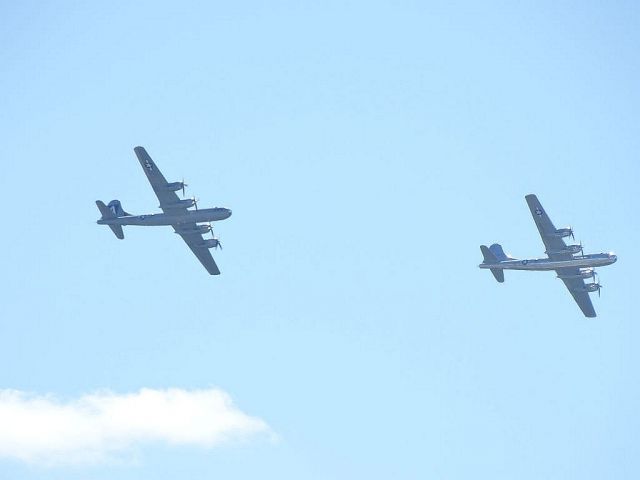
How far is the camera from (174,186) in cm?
14325

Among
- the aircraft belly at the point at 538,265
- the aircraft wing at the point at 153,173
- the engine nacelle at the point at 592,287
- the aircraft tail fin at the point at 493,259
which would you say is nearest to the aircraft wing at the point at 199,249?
the aircraft wing at the point at 153,173

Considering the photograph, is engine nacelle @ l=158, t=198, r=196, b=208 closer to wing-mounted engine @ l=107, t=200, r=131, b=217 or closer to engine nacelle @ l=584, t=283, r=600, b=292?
wing-mounted engine @ l=107, t=200, r=131, b=217

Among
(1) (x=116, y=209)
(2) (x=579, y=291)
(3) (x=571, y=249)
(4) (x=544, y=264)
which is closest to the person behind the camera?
(1) (x=116, y=209)

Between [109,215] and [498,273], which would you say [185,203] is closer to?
[109,215]

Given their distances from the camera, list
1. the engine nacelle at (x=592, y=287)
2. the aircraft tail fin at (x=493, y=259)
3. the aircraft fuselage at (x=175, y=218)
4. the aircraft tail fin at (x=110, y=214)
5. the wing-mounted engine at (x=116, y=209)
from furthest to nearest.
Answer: the engine nacelle at (x=592, y=287) → the aircraft tail fin at (x=493, y=259) → the wing-mounted engine at (x=116, y=209) → the aircraft tail fin at (x=110, y=214) → the aircraft fuselage at (x=175, y=218)

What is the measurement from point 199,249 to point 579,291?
4564 cm

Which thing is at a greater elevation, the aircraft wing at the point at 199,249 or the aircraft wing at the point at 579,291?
the aircraft wing at the point at 199,249

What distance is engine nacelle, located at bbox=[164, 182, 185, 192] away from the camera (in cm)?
14325

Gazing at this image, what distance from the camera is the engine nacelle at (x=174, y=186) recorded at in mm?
143250

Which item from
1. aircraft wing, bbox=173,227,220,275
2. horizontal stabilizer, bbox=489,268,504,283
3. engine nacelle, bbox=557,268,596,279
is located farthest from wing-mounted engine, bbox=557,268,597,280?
aircraft wing, bbox=173,227,220,275

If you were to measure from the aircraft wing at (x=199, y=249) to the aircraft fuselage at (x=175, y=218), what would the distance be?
219 cm

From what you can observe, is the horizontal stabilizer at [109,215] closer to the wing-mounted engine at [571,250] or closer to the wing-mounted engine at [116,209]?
the wing-mounted engine at [116,209]

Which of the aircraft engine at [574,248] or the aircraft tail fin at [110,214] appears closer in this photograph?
the aircraft tail fin at [110,214]

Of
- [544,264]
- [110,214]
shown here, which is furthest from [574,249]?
[110,214]
